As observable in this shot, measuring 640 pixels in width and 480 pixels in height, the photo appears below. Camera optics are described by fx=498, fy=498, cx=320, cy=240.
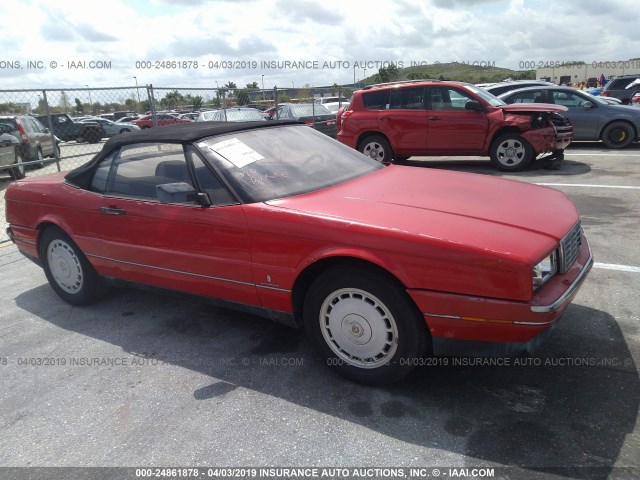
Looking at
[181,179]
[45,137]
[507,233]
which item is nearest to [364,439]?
[507,233]

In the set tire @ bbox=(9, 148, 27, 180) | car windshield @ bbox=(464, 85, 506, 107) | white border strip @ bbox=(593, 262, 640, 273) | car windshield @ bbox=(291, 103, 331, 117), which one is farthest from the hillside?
white border strip @ bbox=(593, 262, 640, 273)

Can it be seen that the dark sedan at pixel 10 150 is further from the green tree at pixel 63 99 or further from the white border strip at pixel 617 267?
the white border strip at pixel 617 267

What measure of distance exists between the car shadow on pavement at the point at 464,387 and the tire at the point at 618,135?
374 inches

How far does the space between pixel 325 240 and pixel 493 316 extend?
966 mm

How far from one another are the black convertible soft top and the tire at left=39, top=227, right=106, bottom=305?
1.78 ft

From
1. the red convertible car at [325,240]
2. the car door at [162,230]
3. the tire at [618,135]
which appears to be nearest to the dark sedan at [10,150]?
the red convertible car at [325,240]

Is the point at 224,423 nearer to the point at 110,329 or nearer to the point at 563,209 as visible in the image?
the point at 110,329

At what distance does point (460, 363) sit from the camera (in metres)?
3.11

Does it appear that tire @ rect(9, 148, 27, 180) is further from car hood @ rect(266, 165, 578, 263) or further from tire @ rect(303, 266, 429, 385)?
tire @ rect(303, 266, 429, 385)

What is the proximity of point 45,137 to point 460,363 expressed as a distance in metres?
13.3

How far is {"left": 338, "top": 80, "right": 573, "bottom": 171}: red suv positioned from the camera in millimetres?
9102

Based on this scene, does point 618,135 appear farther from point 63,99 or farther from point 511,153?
point 63,99

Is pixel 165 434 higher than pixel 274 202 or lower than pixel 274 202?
lower

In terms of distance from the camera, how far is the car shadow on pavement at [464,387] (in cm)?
238
